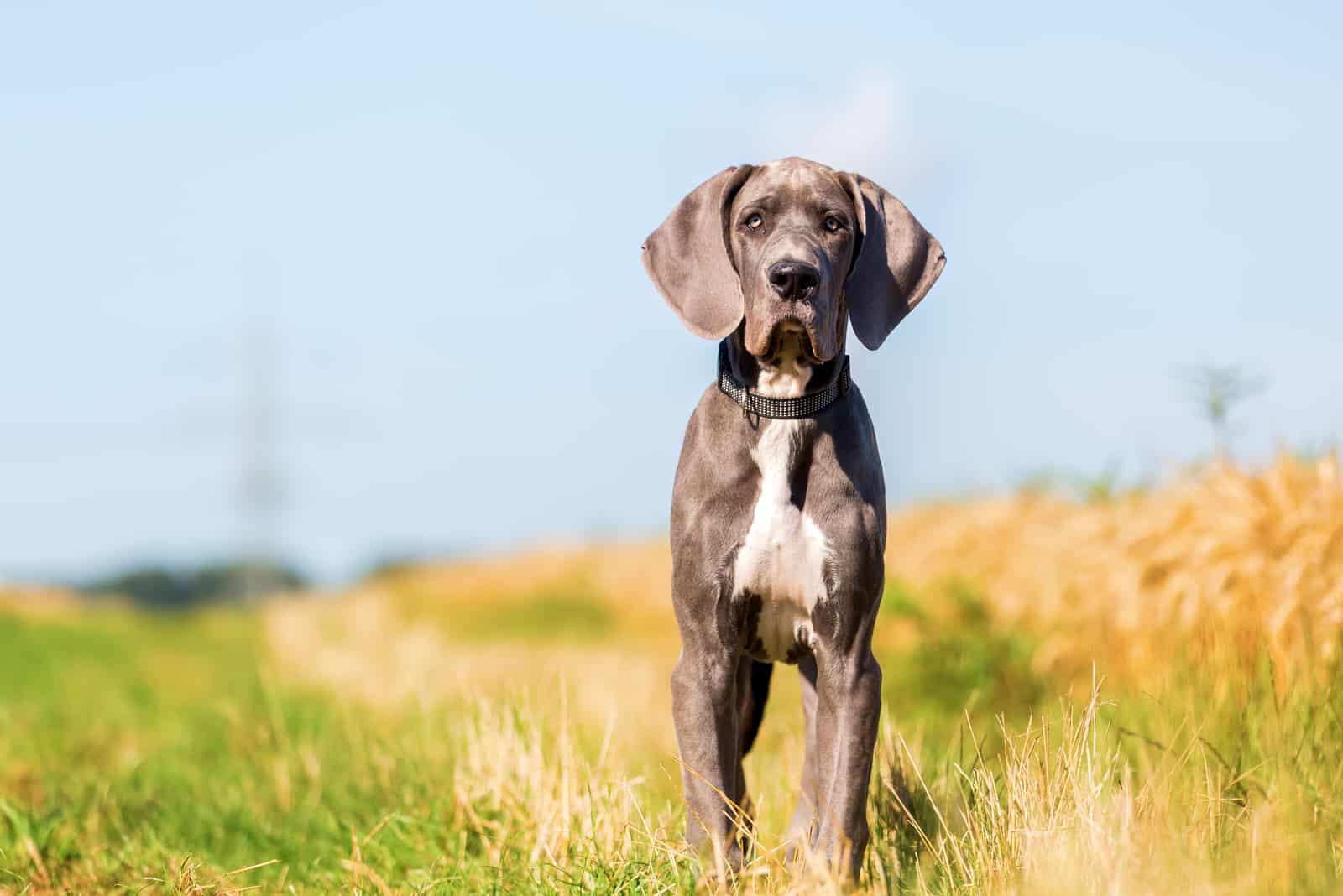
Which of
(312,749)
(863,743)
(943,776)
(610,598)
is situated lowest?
(610,598)

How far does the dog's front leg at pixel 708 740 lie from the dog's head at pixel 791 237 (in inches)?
41.8

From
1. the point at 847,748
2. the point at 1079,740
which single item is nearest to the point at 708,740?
the point at 847,748

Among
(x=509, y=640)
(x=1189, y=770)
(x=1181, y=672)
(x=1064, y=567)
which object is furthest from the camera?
(x=509, y=640)

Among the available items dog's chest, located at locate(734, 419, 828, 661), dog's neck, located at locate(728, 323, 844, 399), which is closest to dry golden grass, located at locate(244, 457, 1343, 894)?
dog's chest, located at locate(734, 419, 828, 661)

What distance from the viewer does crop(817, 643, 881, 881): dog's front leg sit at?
13.5 ft

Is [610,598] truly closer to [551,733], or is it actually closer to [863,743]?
[551,733]

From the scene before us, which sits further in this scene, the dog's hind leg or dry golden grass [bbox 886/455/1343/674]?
dry golden grass [bbox 886/455/1343/674]

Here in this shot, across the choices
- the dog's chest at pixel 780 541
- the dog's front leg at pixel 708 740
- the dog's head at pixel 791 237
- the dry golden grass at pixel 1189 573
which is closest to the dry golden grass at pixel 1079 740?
the dry golden grass at pixel 1189 573

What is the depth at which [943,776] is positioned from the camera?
529 centimetres

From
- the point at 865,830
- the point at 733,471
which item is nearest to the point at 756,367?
the point at 733,471

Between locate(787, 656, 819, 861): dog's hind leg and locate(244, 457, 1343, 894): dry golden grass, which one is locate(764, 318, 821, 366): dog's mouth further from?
locate(244, 457, 1343, 894): dry golden grass

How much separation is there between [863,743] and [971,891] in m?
0.57

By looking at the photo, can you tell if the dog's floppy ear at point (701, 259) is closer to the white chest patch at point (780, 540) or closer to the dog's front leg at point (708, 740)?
the white chest patch at point (780, 540)

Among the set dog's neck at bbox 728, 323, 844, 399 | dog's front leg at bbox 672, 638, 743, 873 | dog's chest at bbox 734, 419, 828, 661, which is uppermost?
dog's neck at bbox 728, 323, 844, 399
